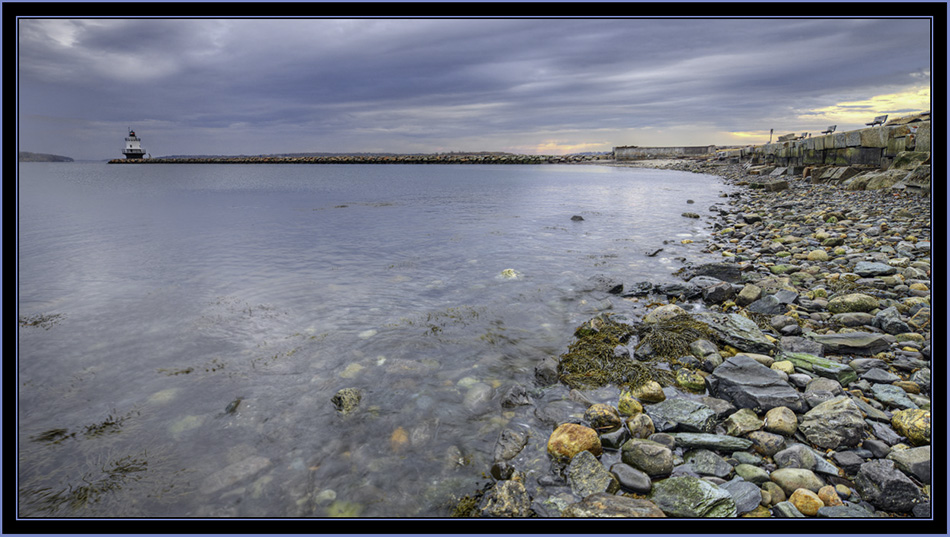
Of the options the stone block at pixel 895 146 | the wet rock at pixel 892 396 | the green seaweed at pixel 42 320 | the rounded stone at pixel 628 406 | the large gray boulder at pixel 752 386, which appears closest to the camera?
the wet rock at pixel 892 396

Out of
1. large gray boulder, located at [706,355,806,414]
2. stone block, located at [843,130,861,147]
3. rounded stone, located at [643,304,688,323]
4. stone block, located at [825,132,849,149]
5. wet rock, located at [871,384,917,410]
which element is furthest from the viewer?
stone block, located at [825,132,849,149]

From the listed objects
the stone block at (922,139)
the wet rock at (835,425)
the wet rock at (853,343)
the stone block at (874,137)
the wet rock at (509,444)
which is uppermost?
the stone block at (874,137)

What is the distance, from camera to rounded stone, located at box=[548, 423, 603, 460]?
3.30m

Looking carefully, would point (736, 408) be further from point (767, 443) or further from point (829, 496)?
point (829, 496)

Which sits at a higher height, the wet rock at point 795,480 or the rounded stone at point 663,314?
the rounded stone at point 663,314

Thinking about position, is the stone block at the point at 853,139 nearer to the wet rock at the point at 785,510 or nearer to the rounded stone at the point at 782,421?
the rounded stone at the point at 782,421

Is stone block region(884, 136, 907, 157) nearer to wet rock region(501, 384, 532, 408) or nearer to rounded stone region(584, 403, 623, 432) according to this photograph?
rounded stone region(584, 403, 623, 432)

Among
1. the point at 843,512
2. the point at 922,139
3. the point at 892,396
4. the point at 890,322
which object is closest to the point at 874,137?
the point at 922,139

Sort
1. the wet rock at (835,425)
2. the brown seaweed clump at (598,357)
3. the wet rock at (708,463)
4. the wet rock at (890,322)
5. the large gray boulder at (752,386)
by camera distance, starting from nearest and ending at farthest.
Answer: the wet rock at (708,463)
the wet rock at (835,425)
the large gray boulder at (752,386)
the brown seaweed clump at (598,357)
the wet rock at (890,322)

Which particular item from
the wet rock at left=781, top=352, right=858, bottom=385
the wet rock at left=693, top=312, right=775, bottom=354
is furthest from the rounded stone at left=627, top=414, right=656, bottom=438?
the wet rock at left=693, top=312, right=775, bottom=354

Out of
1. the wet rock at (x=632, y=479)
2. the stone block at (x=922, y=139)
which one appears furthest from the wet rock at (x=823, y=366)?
the stone block at (x=922, y=139)

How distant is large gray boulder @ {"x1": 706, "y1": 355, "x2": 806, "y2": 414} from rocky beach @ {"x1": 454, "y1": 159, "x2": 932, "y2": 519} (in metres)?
0.01

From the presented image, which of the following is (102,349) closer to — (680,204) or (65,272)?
(65,272)

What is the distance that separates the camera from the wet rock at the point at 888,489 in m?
2.56
